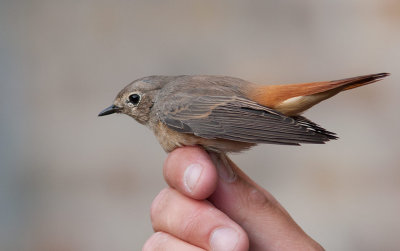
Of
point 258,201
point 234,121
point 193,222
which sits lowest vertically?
point 193,222

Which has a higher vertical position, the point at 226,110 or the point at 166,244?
the point at 226,110

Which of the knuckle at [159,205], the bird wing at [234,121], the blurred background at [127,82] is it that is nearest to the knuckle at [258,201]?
the bird wing at [234,121]

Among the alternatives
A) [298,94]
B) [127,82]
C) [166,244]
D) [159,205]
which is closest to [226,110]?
[298,94]

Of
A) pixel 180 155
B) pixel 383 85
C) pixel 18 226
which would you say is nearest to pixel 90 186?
pixel 18 226

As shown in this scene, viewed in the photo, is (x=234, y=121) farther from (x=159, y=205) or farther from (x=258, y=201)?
(x=159, y=205)

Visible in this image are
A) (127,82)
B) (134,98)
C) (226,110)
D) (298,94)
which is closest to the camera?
(298,94)

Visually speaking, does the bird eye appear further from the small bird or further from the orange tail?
the orange tail

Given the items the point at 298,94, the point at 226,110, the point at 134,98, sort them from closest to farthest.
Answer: the point at 298,94 < the point at 226,110 < the point at 134,98
